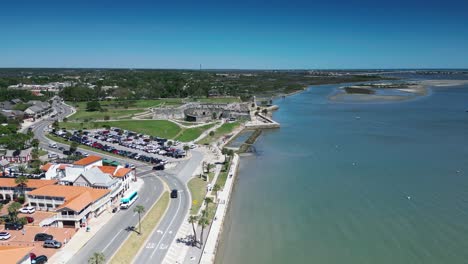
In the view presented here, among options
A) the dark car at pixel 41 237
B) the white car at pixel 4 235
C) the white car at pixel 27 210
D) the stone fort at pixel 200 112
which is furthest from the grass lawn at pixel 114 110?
the dark car at pixel 41 237

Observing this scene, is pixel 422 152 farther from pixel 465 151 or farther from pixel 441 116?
pixel 441 116

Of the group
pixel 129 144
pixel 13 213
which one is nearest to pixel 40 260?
pixel 13 213

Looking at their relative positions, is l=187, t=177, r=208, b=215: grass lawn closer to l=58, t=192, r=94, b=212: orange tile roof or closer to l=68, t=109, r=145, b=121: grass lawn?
l=58, t=192, r=94, b=212: orange tile roof

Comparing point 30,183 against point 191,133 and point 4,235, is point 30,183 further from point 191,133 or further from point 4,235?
point 191,133

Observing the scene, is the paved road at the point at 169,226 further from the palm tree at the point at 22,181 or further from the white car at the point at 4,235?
the palm tree at the point at 22,181

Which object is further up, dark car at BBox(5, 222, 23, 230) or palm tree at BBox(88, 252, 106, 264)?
palm tree at BBox(88, 252, 106, 264)

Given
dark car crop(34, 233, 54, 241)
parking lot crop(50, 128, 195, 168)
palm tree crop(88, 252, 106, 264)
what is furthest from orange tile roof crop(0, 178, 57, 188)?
palm tree crop(88, 252, 106, 264)

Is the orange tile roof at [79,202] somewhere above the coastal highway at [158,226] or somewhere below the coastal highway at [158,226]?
above
